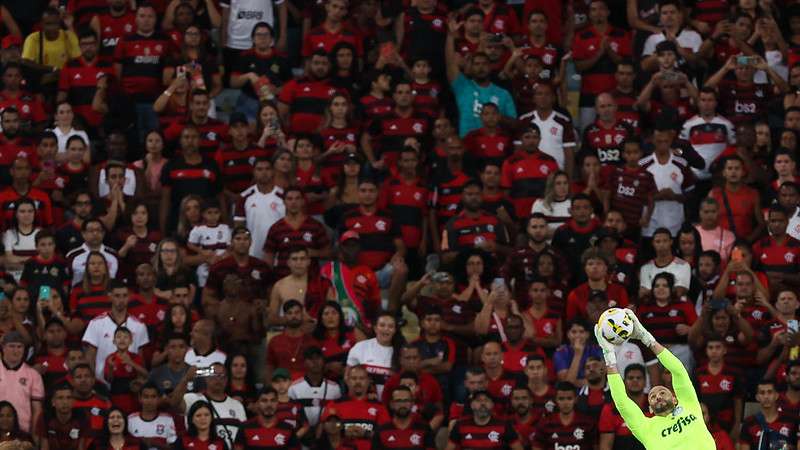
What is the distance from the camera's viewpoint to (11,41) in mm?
29641

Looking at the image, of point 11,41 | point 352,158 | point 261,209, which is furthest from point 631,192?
point 11,41

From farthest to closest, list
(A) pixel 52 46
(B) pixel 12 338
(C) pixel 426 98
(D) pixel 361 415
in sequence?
(A) pixel 52 46, (C) pixel 426 98, (B) pixel 12 338, (D) pixel 361 415

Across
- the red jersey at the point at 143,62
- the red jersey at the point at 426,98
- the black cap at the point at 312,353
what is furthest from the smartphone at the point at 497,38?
the black cap at the point at 312,353

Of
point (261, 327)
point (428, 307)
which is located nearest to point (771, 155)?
point (428, 307)

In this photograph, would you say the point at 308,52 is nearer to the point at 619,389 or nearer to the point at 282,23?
the point at 282,23

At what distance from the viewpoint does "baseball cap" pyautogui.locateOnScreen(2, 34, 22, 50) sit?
29531 millimetres

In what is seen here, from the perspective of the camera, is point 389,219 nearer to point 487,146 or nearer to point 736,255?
point 487,146

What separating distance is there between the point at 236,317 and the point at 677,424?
653 centimetres

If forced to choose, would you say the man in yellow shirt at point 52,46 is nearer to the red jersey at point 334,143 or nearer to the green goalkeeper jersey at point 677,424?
the red jersey at point 334,143

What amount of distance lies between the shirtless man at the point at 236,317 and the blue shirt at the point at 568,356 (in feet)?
11.3

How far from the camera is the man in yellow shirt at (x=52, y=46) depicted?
2920 cm

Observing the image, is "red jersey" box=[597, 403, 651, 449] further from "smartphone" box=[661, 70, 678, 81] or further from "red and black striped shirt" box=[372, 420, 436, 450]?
"smartphone" box=[661, 70, 678, 81]

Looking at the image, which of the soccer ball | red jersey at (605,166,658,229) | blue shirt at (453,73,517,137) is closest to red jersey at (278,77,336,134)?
blue shirt at (453,73,517,137)

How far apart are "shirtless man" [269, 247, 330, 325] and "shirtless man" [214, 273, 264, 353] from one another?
213mm
